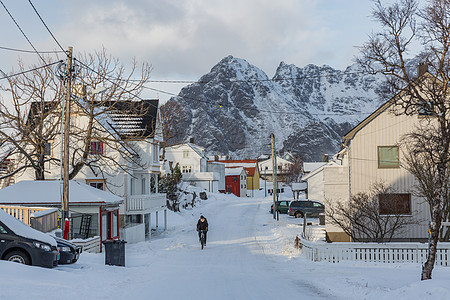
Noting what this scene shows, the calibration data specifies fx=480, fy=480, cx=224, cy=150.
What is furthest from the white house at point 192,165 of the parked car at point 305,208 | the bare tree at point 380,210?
the bare tree at point 380,210

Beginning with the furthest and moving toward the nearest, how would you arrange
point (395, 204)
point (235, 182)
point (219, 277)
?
point (235, 182), point (395, 204), point (219, 277)

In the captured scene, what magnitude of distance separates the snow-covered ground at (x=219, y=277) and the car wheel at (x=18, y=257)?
3.51 feet

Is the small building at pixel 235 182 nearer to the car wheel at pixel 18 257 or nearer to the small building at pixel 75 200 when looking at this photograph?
the small building at pixel 75 200

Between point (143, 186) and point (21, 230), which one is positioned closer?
point (21, 230)

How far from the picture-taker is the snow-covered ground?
1100 cm

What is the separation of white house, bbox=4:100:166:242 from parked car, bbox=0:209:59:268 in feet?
54.8

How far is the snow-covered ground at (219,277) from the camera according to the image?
11.0 m

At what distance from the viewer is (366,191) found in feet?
90.3

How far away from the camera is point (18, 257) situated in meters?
13.6

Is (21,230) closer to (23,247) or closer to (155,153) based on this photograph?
(23,247)

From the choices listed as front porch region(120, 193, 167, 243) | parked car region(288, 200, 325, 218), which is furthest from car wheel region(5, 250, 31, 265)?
parked car region(288, 200, 325, 218)

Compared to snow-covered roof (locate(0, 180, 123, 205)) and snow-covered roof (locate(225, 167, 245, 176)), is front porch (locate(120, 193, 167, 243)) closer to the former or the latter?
snow-covered roof (locate(0, 180, 123, 205))

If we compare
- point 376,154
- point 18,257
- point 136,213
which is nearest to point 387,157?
point 376,154

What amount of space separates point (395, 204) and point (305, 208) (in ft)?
67.2
